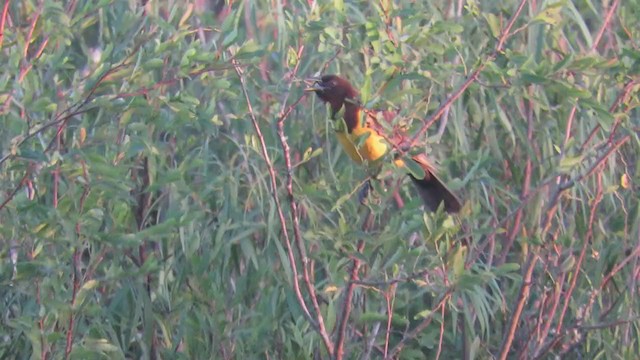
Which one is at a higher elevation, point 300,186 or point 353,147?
point 300,186

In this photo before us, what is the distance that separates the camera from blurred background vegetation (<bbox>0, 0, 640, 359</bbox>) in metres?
3.21

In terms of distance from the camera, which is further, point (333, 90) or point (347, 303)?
point (333, 90)

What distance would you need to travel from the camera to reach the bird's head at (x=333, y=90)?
13.4 feet

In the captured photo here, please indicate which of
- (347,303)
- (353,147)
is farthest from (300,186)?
(353,147)

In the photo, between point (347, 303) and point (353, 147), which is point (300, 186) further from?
point (353, 147)

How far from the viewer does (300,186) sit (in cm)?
363

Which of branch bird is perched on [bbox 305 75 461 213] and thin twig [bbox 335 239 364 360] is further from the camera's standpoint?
branch bird is perched on [bbox 305 75 461 213]

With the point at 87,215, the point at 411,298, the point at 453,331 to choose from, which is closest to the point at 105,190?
the point at 87,215

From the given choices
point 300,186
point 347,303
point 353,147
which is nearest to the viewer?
point 347,303

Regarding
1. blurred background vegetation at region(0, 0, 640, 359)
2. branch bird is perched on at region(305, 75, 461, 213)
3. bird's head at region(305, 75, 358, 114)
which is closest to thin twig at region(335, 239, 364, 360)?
blurred background vegetation at region(0, 0, 640, 359)

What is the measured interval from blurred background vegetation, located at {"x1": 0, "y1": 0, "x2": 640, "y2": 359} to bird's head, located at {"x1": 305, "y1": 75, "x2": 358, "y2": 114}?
10 cm

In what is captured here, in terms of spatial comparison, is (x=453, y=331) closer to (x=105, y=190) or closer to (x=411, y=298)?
(x=411, y=298)

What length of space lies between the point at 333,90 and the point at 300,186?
651 mm

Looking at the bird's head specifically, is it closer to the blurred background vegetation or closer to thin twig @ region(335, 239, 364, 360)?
the blurred background vegetation
